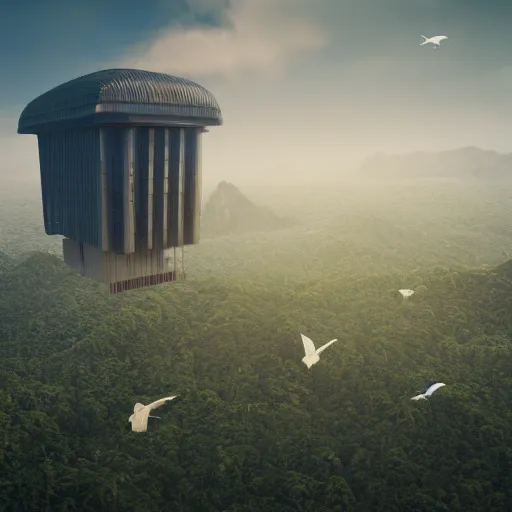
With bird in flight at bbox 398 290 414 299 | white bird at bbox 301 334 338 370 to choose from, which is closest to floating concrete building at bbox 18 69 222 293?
white bird at bbox 301 334 338 370

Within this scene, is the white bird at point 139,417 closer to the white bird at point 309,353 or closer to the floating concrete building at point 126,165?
the white bird at point 309,353

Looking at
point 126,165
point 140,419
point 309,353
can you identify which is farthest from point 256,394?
point 126,165

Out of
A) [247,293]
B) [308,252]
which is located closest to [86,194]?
[247,293]

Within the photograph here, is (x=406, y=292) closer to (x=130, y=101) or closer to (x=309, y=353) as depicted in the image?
(x=309, y=353)

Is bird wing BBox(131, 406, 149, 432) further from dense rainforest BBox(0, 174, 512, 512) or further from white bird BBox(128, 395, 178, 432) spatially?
dense rainforest BBox(0, 174, 512, 512)

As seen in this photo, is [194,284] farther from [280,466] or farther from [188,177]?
[188,177]

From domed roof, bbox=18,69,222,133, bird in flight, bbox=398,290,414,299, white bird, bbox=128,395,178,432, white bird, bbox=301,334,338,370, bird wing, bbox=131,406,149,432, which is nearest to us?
domed roof, bbox=18,69,222,133
